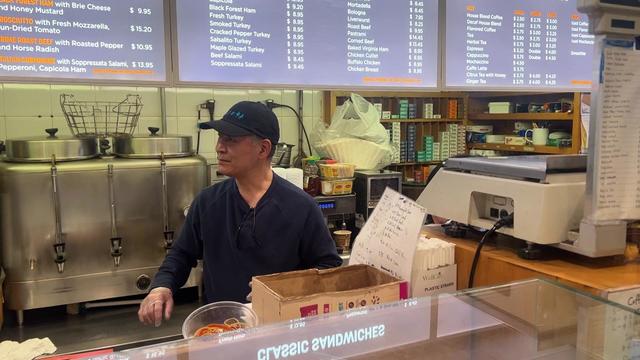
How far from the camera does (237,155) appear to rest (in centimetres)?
222

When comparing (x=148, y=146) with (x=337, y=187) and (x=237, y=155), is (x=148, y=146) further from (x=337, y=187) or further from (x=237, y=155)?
(x=237, y=155)

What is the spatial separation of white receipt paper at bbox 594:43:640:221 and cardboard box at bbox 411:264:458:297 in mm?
391

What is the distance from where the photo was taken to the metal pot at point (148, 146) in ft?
11.7

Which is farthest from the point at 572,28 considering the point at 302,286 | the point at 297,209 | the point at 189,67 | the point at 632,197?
the point at 302,286

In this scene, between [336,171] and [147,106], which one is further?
[147,106]

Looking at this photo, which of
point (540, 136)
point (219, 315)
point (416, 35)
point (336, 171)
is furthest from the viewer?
point (540, 136)

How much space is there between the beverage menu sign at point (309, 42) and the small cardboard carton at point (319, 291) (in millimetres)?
869

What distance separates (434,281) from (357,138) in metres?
3.12

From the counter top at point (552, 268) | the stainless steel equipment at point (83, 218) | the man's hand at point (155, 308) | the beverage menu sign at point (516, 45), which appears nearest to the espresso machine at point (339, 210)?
the stainless steel equipment at point (83, 218)

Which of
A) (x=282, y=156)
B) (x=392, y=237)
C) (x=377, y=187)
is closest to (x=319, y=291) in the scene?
(x=392, y=237)

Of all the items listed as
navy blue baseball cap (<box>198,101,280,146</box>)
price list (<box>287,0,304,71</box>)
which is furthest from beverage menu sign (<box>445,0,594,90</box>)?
navy blue baseball cap (<box>198,101,280,146</box>)

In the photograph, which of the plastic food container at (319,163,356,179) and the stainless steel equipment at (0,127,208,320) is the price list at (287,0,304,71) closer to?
the stainless steel equipment at (0,127,208,320)

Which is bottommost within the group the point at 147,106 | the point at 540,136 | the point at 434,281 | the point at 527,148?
the point at 434,281

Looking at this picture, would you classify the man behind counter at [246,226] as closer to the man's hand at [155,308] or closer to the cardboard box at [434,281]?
the man's hand at [155,308]
